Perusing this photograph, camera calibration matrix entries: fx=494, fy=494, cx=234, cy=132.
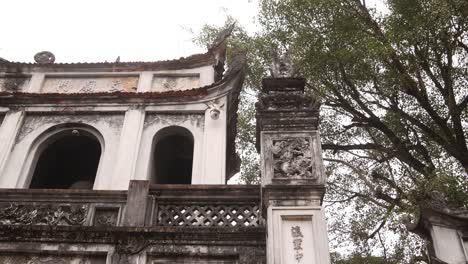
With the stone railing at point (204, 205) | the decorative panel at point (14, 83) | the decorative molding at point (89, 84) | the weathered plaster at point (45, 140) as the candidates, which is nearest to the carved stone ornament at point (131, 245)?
the stone railing at point (204, 205)

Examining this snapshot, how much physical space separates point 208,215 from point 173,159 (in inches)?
145

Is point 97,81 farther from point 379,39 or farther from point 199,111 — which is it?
point 379,39

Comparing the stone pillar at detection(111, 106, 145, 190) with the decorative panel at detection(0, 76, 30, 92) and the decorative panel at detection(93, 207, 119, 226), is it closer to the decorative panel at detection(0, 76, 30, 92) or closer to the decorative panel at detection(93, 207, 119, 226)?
the decorative panel at detection(93, 207, 119, 226)

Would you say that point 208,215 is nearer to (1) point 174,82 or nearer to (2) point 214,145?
(2) point 214,145

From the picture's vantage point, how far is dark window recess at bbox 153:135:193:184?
9.51 meters

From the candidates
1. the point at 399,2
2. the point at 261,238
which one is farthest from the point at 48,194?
the point at 399,2

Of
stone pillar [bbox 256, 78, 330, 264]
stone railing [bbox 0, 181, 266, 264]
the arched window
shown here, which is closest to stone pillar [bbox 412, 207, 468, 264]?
stone pillar [bbox 256, 78, 330, 264]

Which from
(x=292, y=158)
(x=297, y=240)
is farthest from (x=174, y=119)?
(x=297, y=240)

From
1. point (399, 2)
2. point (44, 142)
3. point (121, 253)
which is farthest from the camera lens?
point (399, 2)

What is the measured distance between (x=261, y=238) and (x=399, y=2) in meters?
7.02

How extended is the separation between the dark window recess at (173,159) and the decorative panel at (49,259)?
294 centimetres

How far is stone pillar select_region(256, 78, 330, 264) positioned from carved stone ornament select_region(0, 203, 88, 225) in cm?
267

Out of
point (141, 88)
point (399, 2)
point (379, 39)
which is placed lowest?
point (141, 88)

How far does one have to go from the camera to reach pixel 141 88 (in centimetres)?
1021
